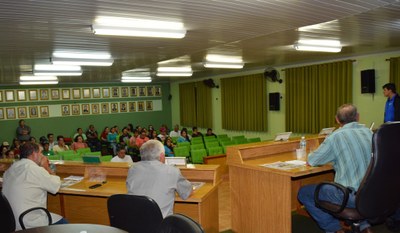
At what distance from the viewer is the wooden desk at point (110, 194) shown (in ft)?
11.9

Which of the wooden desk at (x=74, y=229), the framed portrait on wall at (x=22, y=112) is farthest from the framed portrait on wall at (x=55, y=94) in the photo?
the wooden desk at (x=74, y=229)

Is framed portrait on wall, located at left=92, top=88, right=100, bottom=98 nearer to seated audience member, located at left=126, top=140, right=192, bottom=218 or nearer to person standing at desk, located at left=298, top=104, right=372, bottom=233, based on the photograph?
seated audience member, located at left=126, top=140, right=192, bottom=218

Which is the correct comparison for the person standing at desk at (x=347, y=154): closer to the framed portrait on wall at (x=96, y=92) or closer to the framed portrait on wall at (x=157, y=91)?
the framed portrait on wall at (x=96, y=92)

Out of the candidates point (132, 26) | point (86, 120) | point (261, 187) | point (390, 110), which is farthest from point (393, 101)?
point (86, 120)

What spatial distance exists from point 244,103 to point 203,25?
799 centimetres

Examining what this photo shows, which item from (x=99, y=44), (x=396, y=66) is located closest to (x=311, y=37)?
(x=396, y=66)

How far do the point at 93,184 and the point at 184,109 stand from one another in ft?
39.0

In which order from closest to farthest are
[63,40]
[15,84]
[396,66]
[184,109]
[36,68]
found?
[63,40], [396,66], [36,68], [15,84], [184,109]

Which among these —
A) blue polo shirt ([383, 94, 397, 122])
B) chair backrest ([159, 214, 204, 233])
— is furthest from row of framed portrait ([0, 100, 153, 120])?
chair backrest ([159, 214, 204, 233])

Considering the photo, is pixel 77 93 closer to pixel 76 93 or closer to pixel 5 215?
pixel 76 93

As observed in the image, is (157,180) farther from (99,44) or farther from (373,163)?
(99,44)

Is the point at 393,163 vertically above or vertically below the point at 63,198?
above

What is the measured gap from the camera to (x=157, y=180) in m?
2.91

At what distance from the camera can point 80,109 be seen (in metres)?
14.3
